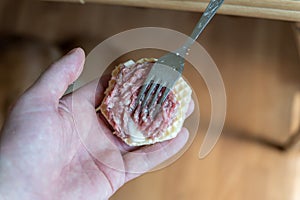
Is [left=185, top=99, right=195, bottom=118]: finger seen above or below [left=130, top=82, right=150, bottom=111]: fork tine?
above

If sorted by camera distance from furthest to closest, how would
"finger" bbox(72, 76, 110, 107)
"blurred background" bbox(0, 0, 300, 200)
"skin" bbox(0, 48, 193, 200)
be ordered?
"blurred background" bbox(0, 0, 300, 200)
"finger" bbox(72, 76, 110, 107)
"skin" bbox(0, 48, 193, 200)

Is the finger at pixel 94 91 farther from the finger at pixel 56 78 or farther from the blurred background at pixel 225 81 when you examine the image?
the blurred background at pixel 225 81

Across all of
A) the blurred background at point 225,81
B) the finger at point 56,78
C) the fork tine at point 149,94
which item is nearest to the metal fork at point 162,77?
the fork tine at point 149,94

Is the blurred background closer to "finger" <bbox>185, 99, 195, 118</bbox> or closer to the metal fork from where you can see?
"finger" <bbox>185, 99, 195, 118</bbox>

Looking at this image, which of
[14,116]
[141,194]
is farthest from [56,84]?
[141,194]

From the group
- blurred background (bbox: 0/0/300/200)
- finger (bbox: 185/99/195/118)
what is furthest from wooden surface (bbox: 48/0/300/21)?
blurred background (bbox: 0/0/300/200)

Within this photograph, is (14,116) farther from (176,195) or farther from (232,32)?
(232,32)
